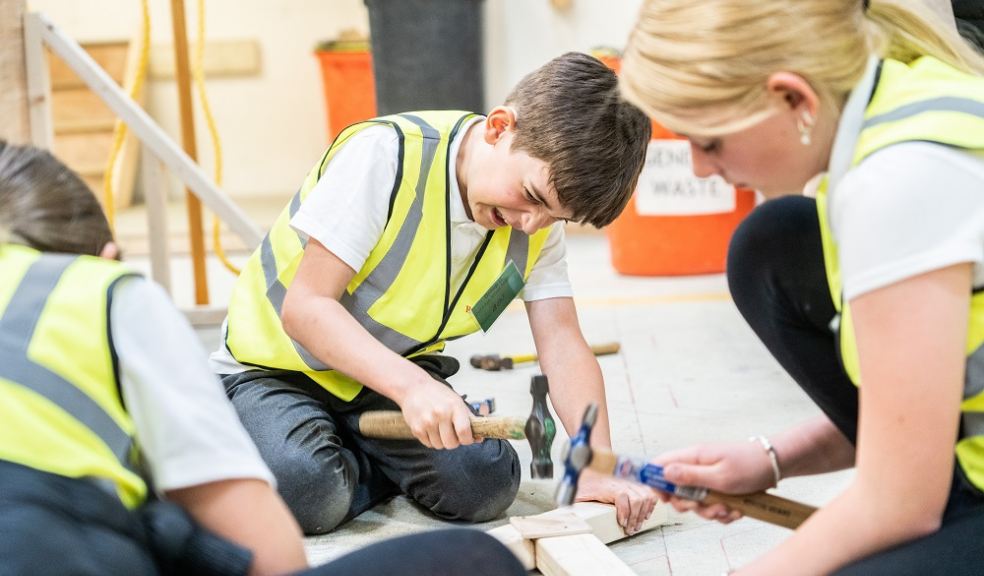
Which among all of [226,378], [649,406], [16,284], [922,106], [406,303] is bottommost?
[649,406]

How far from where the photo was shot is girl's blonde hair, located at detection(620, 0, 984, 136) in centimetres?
89

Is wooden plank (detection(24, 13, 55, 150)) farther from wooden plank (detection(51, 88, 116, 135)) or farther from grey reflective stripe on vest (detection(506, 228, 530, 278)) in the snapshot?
wooden plank (detection(51, 88, 116, 135))

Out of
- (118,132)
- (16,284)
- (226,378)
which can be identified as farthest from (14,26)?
(16,284)

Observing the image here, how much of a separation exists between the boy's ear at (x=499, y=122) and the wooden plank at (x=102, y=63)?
164 inches

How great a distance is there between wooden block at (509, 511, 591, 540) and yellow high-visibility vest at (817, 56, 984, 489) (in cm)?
50

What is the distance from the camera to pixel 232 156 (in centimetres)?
534

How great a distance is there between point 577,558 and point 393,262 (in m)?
0.49

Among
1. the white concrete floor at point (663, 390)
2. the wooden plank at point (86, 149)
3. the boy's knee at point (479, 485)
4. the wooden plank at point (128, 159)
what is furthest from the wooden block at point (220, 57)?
the boy's knee at point (479, 485)

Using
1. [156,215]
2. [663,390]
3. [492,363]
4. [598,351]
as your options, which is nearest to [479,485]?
[663,390]

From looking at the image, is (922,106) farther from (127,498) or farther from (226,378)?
(226,378)

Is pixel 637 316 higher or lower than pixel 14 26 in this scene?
lower

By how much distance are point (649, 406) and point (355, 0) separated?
3.62m

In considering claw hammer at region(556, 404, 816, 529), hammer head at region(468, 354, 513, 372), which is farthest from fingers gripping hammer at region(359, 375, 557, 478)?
hammer head at region(468, 354, 513, 372)

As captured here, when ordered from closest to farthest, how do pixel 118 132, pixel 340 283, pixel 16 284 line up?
pixel 16 284, pixel 340 283, pixel 118 132
